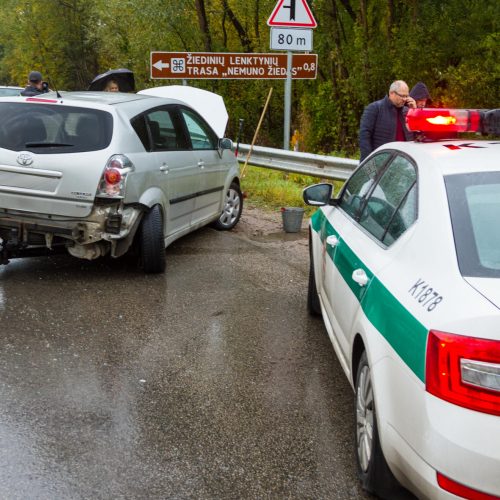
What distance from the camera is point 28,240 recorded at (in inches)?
269

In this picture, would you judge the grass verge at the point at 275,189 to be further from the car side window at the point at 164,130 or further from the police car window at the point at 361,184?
the police car window at the point at 361,184

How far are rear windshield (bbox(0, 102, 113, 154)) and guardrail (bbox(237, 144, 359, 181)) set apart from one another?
4201 millimetres

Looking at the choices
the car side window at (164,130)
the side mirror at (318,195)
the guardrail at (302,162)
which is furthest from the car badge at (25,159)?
the guardrail at (302,162)

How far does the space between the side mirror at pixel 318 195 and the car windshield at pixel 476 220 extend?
1.87 metres

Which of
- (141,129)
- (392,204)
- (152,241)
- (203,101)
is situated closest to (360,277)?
(392,204)

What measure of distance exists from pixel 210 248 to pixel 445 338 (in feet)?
20.5

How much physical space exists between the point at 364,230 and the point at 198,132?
5.04 meters

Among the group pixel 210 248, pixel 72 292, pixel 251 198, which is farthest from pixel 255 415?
pixel 251 198

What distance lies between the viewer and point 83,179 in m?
6.60

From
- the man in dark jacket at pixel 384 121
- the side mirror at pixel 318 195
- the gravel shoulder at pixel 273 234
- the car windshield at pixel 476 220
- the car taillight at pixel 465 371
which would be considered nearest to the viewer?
the car taillight at pixel 465 371

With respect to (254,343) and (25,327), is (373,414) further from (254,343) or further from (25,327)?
(25,327)

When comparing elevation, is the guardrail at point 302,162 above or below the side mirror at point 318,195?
below

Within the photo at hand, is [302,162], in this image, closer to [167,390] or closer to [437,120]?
[167,390]

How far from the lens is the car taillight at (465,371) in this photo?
2496 millimetres
